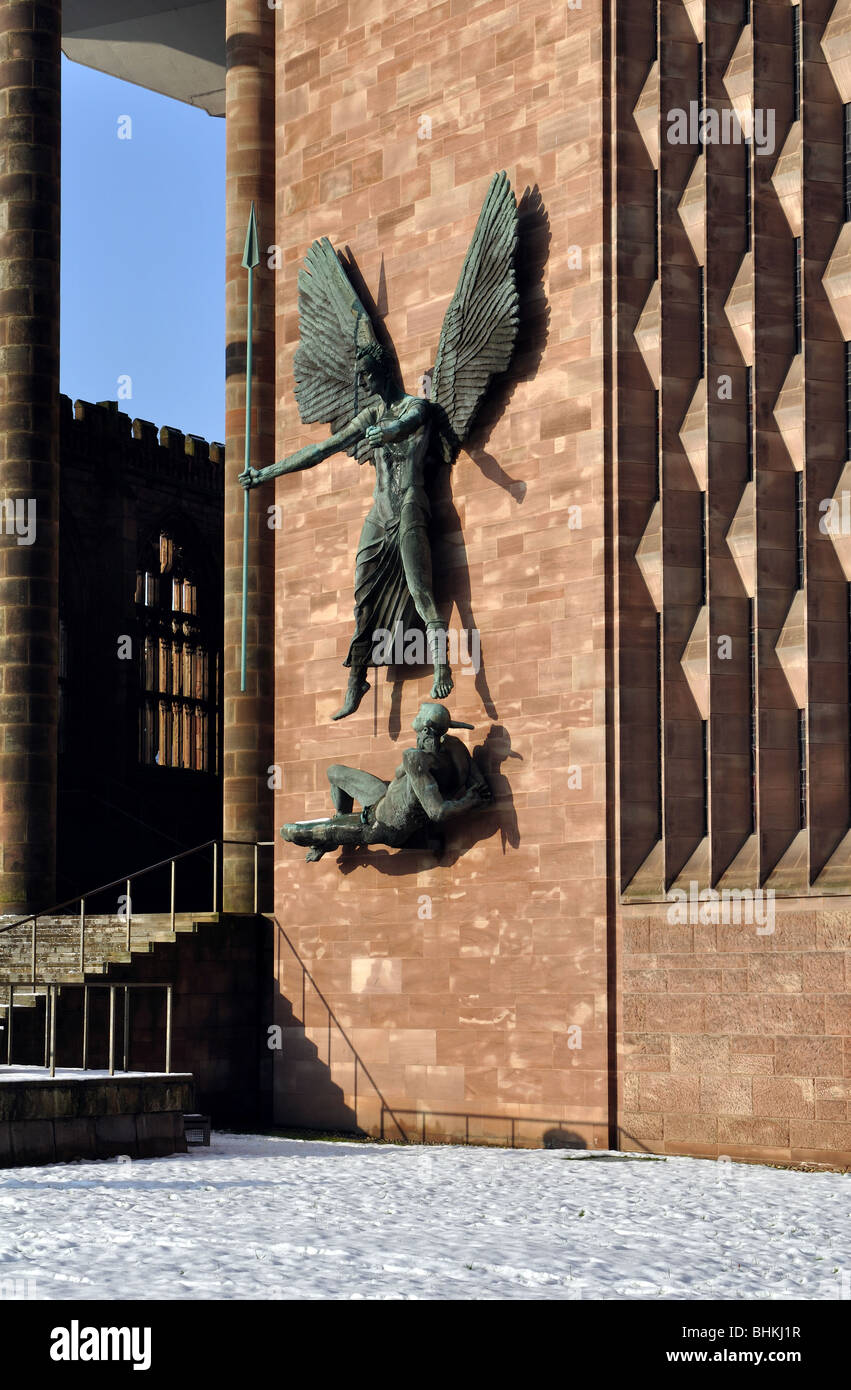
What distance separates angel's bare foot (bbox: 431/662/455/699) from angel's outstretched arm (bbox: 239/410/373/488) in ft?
9.63

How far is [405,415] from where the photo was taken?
2242 centimetres

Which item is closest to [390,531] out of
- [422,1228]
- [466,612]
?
[466,612]

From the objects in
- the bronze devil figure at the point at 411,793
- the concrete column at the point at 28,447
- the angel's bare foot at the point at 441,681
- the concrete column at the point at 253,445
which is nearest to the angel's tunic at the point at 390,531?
the angel's bare foot at the point at 441,681

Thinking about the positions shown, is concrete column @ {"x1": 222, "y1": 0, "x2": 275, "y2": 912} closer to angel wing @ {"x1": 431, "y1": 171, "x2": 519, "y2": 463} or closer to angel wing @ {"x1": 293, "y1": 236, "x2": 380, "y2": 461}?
angel wing @ {"x1": 293, "y1": 236, "x2": 380, "y2": 461}

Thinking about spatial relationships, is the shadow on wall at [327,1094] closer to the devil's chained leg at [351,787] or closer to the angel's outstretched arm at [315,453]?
the devil's chained leg at [351,787]

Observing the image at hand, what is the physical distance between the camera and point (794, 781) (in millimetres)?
19703

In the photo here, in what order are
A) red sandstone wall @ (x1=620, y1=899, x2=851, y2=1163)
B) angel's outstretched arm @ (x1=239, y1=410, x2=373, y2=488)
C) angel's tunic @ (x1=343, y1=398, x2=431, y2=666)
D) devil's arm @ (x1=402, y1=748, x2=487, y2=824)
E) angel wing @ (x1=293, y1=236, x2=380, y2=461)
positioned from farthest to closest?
angel wing @ (x1=293, y1=236, x2=380, y2=461) → angel's outstretched arm @ (x1=239, y1=410, x2=373, y2=488) → angel's tunic @ (x1=343, y1=398, x2=431, y2=666) → devil's arm @ (x1=402, y1=748, x2=487, y2=824) → red sandstone wall @ (x1=620, y1=899, x2=851, y2=1163)

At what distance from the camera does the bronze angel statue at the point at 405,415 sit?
863 inches

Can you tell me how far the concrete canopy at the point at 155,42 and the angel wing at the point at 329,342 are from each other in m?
12.6

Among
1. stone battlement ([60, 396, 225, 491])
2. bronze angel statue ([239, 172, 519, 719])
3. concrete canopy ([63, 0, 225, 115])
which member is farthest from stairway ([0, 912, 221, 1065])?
stone battlement ([60, 396, 225, 491])

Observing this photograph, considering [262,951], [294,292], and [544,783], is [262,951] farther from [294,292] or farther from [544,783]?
[294,292]

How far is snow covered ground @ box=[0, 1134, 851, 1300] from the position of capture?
10.8 m
